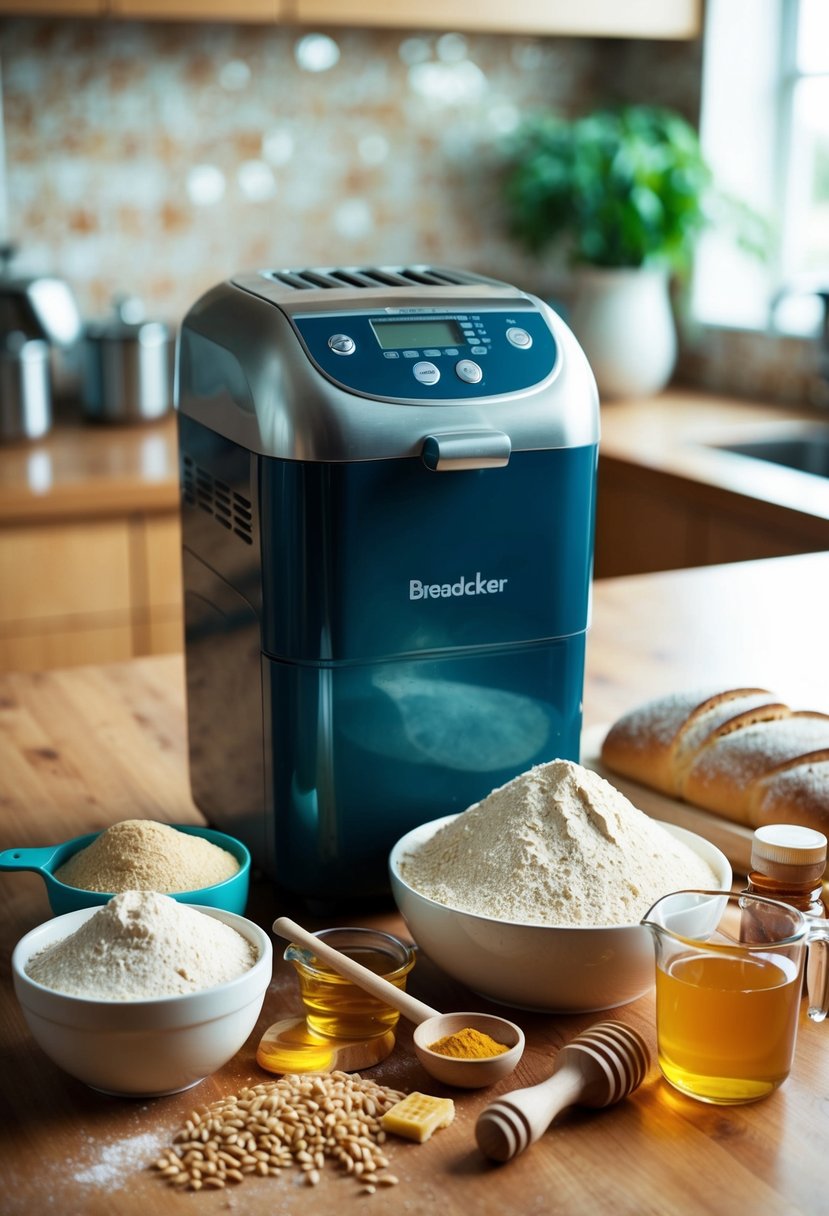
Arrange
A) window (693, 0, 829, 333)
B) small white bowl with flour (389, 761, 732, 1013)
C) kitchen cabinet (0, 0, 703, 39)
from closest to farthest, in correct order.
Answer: small white bowl with flour (389, 761, 732, 1013), kitchen cabinet (0, 0, 703, 39), window (693, 0, 829, 333)

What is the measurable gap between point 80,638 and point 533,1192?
1981 mm

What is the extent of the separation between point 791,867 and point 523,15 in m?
2.56

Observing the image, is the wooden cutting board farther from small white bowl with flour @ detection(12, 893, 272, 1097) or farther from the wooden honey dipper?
small white bowl with flour @ detection(12, 893, 272, 1097)

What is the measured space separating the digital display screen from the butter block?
1.59 feet

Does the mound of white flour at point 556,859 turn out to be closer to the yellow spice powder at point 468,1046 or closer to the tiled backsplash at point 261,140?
the yellow spice powder at point 468,1046

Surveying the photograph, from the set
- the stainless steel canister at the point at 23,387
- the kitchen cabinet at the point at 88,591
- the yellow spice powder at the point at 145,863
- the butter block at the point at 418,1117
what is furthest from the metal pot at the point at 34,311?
the butter block at the point at 418,1117

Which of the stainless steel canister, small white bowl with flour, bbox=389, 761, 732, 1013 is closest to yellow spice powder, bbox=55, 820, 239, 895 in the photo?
small white bowl with flour, bbox=389, 761, 732, 1013

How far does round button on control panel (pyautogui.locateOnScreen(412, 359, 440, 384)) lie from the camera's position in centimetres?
92

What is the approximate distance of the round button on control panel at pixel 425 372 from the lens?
92 centimetres

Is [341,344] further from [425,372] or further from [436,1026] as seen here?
[436,1026]

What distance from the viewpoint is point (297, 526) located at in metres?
0.90

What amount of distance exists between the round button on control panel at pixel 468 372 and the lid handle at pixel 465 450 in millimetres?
42

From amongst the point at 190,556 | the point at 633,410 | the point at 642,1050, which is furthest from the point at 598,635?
the point at 633,410

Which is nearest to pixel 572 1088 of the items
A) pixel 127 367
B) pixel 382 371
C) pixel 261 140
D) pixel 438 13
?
pixel 382 371
